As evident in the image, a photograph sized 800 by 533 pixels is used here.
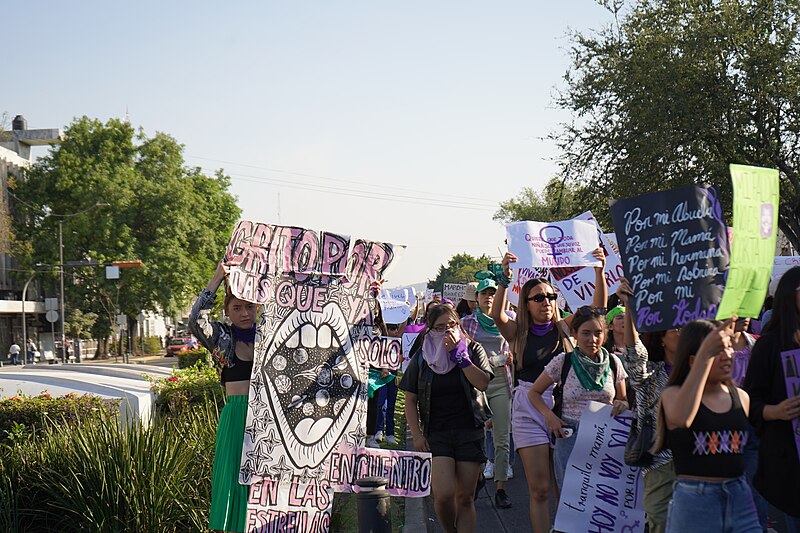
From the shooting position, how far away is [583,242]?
9.12m

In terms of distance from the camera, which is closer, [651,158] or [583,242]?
[583,242]

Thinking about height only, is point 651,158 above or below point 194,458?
above

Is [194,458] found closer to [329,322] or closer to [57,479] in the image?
[57,479]

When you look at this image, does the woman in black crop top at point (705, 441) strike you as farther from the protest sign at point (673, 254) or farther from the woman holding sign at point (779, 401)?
the woman holding sign at point (779, 401)

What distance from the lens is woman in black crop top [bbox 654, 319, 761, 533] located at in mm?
4250

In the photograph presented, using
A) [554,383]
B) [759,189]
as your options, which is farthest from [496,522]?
[759,189]

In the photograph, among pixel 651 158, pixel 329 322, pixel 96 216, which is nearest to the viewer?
pixel 329 322

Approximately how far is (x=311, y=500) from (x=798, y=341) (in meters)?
3.02

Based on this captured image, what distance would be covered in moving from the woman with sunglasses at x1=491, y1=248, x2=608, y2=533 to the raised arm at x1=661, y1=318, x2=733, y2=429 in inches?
92.2

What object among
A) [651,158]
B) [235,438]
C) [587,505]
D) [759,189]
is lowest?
[587,505]

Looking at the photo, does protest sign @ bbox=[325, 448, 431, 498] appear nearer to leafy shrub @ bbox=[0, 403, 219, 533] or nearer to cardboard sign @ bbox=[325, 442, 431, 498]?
cardboard sign @ bbox=[325, 442, 431, 498]

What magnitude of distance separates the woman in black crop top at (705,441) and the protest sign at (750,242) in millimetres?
116

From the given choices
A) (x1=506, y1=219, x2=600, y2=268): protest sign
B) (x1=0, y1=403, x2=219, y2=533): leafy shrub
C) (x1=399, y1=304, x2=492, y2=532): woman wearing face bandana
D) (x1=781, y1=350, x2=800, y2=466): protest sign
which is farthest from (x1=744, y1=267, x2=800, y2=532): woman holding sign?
(x1=0, y1=403, x2=219, y2=533): leafy shrub

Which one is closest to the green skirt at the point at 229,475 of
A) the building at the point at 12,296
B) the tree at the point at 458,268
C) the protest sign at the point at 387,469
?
the protest sign at the point at 387,469
